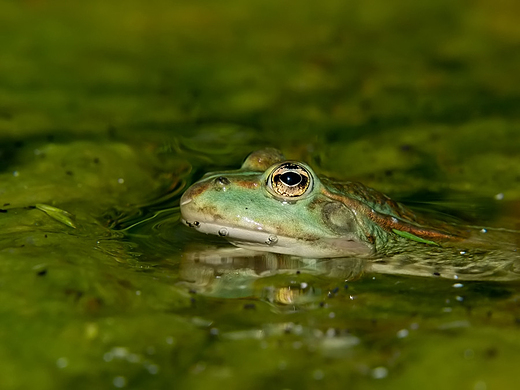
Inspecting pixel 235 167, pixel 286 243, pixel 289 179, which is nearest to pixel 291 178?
pixel 289 179

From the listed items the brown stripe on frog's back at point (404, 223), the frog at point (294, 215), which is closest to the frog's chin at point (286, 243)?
the frog at point (294, 215)

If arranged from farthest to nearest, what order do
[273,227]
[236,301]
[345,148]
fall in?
1. [345,148]
2. [273,227]
3. [236,301]

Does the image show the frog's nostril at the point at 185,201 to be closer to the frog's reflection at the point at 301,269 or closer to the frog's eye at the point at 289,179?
the frog's reflection at the point at 301,269

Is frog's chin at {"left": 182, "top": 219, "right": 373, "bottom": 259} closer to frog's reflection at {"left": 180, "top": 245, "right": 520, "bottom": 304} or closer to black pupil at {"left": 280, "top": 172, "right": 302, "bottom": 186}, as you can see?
frog's reflection at {"left": 180, "top": 245, "right": 520, "bottom": 304}

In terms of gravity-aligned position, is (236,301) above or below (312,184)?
below

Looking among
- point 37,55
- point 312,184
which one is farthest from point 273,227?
point 37,55

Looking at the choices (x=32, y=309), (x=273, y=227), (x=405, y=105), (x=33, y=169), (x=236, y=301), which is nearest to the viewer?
(x=32, y=309)

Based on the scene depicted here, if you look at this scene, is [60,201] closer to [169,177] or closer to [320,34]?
[169,177]

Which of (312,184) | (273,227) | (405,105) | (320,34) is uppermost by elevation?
(320,34)
